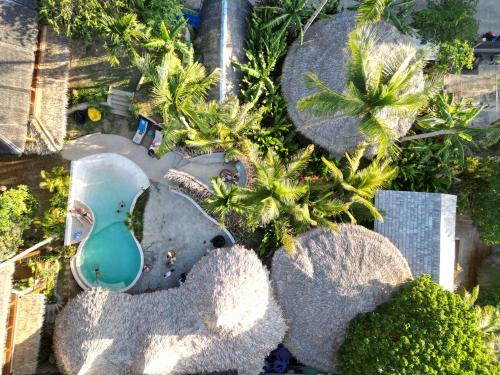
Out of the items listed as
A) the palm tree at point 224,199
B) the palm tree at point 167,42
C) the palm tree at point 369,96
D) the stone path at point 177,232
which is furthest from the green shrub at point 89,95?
the palm tree at point 369,96

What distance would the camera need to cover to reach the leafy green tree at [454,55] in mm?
14772

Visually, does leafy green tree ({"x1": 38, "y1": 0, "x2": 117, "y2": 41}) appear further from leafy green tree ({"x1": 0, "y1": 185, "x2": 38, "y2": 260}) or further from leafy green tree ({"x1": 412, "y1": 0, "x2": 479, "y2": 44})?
leafy green tree ({"x1": 412, "y1": 0, "x2": 479, "y2": 44})

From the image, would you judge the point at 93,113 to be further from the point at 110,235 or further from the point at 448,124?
the point at 448,124

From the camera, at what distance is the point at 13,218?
12.4 metres

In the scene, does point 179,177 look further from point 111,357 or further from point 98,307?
point 111,357

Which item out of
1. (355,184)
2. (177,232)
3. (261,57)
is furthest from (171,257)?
(261,57)

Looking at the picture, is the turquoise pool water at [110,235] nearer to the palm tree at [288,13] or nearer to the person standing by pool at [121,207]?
the person standing by pool at [121,207]

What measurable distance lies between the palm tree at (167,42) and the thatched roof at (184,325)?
709cm

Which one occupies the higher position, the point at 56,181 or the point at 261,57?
the point at 261,57

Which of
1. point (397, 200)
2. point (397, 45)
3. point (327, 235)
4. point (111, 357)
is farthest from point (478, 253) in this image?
point (111, 357)

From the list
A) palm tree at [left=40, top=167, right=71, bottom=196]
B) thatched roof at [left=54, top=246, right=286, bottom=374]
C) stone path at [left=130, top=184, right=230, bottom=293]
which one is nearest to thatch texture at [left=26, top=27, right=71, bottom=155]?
palm tree at [left=40, top=167, right=71, bottom=196]

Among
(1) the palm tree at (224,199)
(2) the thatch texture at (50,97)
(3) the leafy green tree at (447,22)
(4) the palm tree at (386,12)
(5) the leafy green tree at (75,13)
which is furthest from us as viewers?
(3) the leafy green tree at (447,22)

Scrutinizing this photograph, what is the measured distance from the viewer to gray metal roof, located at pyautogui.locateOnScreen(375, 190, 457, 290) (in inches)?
555

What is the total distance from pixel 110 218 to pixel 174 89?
583 centimetres
